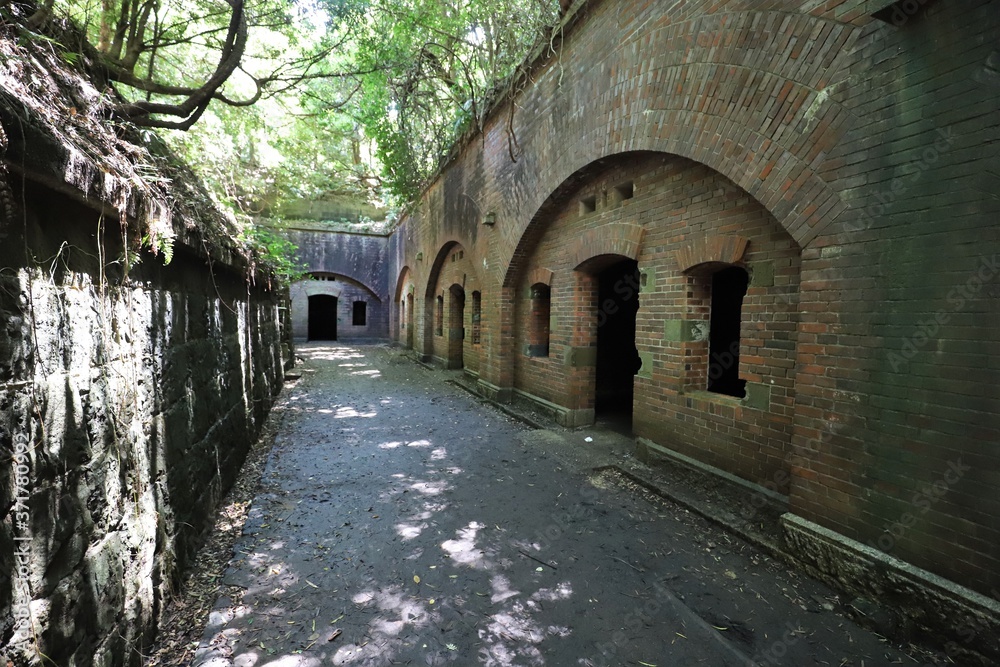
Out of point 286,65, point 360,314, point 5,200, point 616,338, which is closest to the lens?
point 5,200

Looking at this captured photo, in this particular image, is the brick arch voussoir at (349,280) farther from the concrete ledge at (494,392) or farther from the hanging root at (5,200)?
the hanging root at (5,200)

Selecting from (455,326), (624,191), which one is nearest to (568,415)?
(624,191)

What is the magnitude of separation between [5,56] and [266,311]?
5.97m

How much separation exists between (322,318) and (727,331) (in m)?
22.5

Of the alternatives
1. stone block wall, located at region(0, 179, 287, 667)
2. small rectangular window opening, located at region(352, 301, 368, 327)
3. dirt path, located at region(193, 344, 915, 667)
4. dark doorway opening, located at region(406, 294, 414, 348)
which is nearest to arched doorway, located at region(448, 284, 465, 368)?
dark doorway opening, located at region(406, 294, 414, 348)

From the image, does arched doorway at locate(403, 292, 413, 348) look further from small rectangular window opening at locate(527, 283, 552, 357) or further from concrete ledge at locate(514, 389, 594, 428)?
concrete ledge at locate(514, 389, 594, 428)

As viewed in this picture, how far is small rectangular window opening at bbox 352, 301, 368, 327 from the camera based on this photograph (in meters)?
22.8

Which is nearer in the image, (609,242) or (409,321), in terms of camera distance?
(609,242)

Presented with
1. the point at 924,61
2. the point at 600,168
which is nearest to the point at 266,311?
the point at 600,168

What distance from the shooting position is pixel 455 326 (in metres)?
12.3

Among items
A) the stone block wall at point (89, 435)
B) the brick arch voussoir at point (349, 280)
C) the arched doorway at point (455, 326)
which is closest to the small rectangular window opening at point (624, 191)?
the stone block wall at point (89, 435)

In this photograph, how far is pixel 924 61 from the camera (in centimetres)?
260

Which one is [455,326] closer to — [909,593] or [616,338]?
[616,338]

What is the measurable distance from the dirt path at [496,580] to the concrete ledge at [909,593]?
Answer: 186mm
